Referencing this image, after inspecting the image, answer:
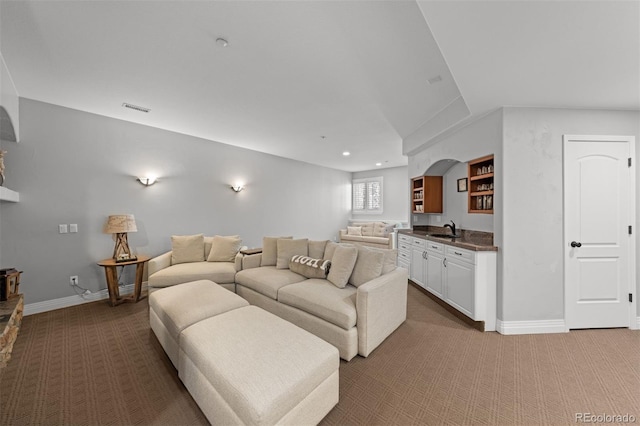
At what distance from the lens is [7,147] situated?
10.4ft

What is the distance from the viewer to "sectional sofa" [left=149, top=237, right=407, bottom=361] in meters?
2.30

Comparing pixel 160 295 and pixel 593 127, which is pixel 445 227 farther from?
pixel 160 295

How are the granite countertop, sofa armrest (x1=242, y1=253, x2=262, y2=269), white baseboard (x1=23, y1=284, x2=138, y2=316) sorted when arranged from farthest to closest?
sofa armrest (x1=242, y1=253, x2=262, y2=269) → white baseboard (x1=23, y1=284, x2=138, y2=316) → the granite countertop

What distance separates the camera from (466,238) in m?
3.78

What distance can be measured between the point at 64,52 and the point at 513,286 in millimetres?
4998

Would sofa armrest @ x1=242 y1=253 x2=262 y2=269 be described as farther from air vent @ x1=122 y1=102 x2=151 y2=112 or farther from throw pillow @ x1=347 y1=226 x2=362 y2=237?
throw pillow @ x1=347 y1=226 x2=362 y2=237

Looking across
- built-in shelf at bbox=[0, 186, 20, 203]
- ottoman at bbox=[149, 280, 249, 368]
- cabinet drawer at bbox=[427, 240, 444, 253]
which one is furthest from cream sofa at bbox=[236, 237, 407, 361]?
built-in shelf at bbox=[0, 186, 20, 203]

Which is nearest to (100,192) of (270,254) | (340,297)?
(270,254)

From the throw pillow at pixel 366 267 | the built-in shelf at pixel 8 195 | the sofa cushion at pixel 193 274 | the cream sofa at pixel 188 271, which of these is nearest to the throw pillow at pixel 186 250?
the cream sofa at pixel 188 271

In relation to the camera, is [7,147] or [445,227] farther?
[445,227]

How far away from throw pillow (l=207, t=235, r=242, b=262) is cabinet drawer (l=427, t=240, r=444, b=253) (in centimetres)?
306

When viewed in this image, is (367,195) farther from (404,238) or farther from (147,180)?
(147,180)

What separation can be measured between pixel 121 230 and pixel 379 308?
11.6 ft

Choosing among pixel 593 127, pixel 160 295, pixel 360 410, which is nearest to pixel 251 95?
pixel 160 295
